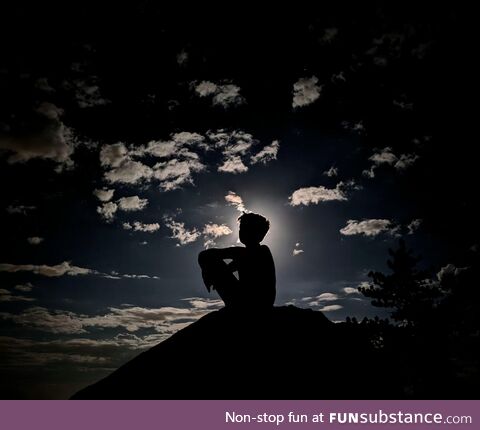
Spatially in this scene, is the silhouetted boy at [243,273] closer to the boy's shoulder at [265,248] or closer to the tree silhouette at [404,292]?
the boy's shoulder at [265,248]

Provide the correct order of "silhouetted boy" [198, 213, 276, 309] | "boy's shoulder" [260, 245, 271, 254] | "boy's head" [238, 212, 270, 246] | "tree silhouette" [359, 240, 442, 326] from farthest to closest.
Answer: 1. "tree silhouette" [359, 240, 442, 326]
2. "boy's head" [238, 212, 270, 246]
3. "boy's shoulder" [260, 245, 271, 254]
4. "silhouetted boy" [198, 213, 276, 309]

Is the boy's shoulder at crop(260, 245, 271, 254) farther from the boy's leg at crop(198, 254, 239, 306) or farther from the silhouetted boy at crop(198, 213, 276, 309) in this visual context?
the boy's leg at crop(198, 254, 239, 306)

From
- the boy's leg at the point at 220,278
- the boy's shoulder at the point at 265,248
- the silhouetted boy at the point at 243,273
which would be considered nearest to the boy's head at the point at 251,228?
the silhouetted boy at the point at 243,273

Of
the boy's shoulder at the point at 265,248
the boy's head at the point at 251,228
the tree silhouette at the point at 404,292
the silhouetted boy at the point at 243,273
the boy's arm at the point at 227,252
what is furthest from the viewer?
the tree silhouette at the point at 404,292

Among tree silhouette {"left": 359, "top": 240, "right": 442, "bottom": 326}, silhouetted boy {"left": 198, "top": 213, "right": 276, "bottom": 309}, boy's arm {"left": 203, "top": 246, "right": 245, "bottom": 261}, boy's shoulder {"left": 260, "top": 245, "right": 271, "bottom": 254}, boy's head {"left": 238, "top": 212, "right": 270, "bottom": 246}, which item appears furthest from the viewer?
tree silhouette {"left": 359, "top": 240, "right": 442, "bottom": 326}

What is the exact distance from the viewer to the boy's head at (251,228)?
7219 mm

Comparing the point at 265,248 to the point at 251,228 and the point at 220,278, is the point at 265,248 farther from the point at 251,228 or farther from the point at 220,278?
the point at 220,278

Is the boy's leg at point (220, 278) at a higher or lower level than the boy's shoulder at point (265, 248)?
lower

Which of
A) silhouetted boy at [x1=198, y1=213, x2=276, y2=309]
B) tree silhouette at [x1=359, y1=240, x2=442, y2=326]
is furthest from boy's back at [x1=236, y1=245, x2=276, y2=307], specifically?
tree silhouette at [x1=359, y1=240, x2=442, y2=326]

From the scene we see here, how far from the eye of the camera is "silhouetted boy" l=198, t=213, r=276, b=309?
21.9 ft

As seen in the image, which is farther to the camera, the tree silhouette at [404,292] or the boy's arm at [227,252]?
the tree silhouette at [404,292]

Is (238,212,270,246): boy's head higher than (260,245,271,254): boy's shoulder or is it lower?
higher

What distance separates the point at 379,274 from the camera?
124ft
